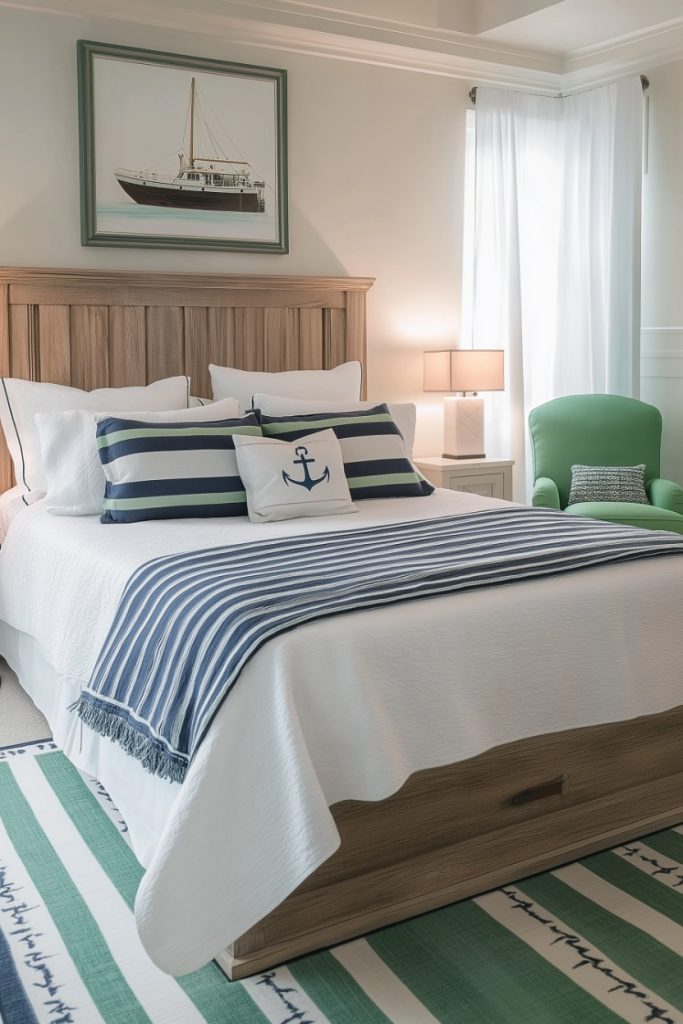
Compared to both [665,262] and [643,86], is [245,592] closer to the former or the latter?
[665,262]

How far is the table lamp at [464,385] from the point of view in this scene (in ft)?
15.4

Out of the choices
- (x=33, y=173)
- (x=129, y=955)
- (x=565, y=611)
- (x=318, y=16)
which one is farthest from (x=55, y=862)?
(x=318, y=16)

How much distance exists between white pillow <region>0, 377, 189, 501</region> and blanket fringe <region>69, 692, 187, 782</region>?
4.45 ft

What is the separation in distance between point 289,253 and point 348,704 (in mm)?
2929

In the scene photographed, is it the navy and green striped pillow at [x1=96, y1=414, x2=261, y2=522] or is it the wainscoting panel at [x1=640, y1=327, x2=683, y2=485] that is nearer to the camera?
the navy and green striped pillow at [x1=96, y1=414, x2=261, y2=522]

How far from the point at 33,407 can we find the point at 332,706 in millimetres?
2172

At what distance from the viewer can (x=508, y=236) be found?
16.4 feet

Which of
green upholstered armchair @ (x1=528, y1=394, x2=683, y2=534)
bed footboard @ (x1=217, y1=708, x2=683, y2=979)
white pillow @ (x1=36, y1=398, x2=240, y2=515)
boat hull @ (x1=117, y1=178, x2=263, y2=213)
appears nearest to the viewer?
bed footboard @ (x1=217, y1=708, x2=683, y2=979)

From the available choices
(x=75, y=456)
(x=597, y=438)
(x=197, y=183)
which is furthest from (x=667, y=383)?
(x=75, y=456)

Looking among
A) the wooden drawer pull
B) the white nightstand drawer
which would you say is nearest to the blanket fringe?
the wooden drawer pull

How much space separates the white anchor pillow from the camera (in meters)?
3.27

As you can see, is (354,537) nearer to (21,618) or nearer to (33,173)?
(21,618)

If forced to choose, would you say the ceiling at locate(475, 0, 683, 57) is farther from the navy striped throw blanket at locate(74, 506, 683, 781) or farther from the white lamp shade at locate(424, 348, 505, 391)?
the navy striped throw blanket at locate(74, 506, 683, 781)

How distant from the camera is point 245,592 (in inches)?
89.6
